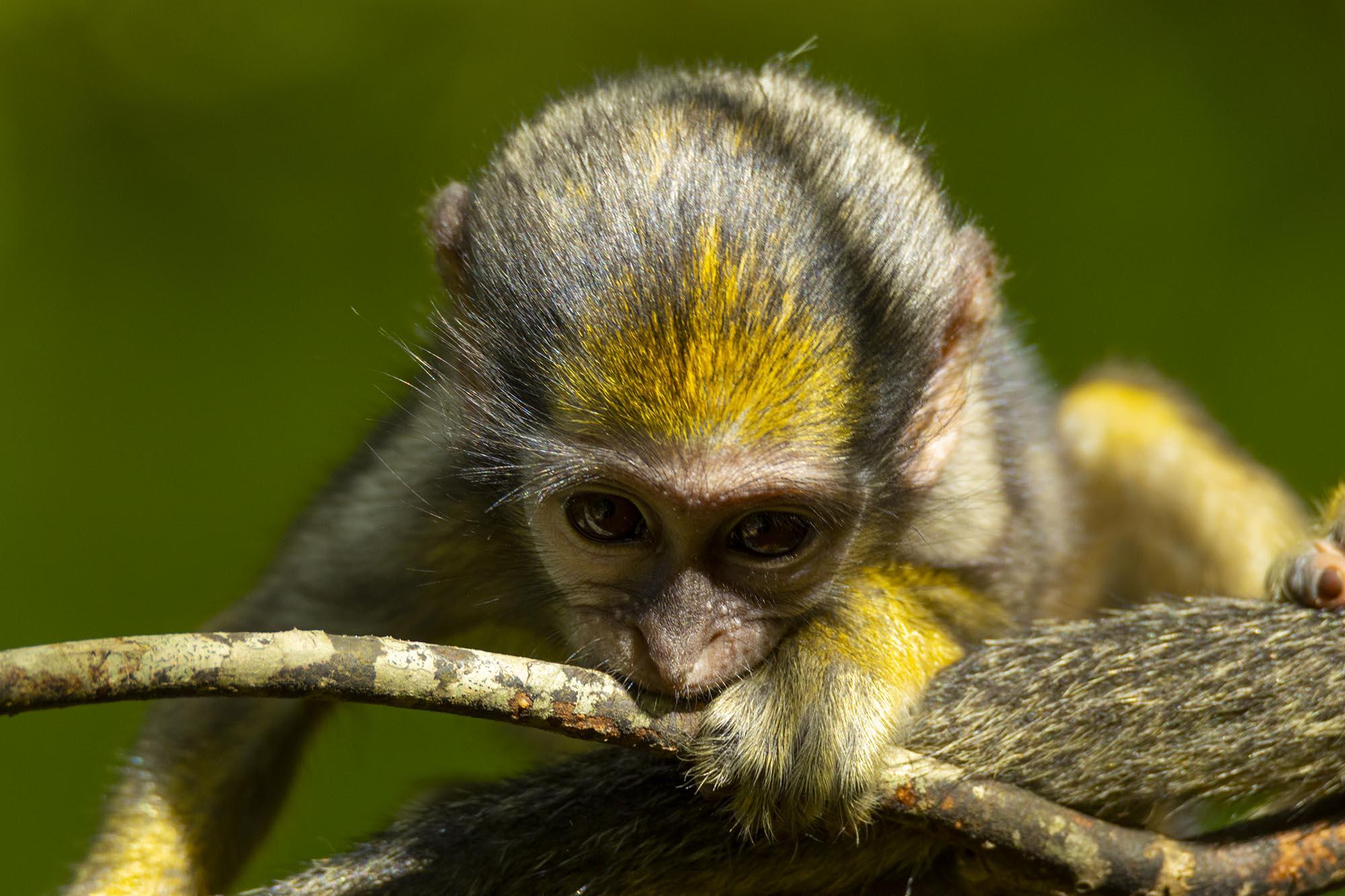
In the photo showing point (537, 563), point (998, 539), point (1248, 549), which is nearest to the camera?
point (537, 563)

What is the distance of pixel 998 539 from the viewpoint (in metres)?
2.23

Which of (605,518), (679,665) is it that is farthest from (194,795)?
(679,665)

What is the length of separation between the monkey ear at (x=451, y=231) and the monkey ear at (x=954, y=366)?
0.73 metres

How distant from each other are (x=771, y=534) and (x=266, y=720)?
115 cm

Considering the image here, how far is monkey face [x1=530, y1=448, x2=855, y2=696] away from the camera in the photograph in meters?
1.63

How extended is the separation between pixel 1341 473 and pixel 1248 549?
2.45 feet

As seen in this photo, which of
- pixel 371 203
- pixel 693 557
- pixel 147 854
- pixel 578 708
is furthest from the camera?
pixel 371 203

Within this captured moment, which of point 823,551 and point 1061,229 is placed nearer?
point 823,551

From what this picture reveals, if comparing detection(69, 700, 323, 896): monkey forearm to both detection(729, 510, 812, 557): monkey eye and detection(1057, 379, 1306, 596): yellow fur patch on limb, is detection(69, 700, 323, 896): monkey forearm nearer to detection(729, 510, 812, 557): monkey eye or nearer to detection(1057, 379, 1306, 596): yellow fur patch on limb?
detection(729, 510, 812, 557): monkey eye

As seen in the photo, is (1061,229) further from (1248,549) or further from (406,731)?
(406,731)

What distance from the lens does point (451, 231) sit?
2023 millimetres

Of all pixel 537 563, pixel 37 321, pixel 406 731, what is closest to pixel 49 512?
pixel 37 321

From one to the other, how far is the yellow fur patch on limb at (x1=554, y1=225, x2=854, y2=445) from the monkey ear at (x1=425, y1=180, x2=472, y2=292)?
1.40 feet

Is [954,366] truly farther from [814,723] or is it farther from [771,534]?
[814,723]
